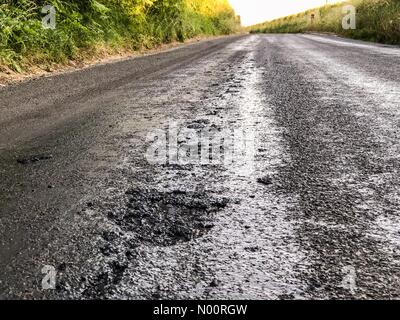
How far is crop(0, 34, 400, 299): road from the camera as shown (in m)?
1.27

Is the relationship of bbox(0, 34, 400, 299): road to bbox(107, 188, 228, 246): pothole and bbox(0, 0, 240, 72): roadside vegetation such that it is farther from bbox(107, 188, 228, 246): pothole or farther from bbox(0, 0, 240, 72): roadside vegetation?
bbox(0, 0, 240, 72): roadside vegetation

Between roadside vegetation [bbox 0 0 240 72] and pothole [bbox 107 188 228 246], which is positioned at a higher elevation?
roadside vegetation [bbox 0 0 240 72]

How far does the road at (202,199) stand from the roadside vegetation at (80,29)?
341cm

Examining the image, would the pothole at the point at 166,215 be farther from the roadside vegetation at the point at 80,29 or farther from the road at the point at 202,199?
the roadside vegetation at the point at 80,29

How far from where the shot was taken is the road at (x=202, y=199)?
4.16ft

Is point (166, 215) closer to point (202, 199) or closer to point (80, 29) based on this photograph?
point (202, 199)

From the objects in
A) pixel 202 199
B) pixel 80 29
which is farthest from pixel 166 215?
pixel 80 29

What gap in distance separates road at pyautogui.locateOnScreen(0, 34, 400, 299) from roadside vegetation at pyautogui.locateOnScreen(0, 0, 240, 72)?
3415 millimetres

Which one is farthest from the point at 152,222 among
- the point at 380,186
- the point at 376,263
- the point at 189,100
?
the point at 189,100

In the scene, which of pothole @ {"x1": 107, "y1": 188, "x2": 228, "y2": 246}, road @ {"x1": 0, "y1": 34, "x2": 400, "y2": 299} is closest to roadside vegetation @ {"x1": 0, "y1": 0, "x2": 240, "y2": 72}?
road @ {"x1": 0, "y1": 34, "x2": 400, "y2": 299}

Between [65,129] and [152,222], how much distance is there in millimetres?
1779

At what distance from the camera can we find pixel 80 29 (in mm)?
9047

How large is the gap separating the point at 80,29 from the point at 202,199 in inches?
326
